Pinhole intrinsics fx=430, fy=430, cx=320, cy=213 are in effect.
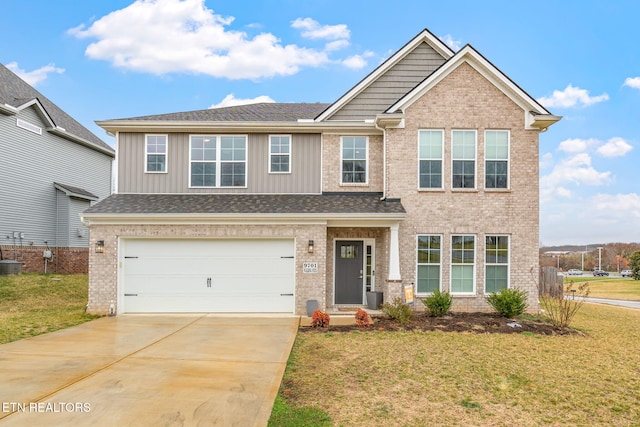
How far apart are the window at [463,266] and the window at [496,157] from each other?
6.42 feet

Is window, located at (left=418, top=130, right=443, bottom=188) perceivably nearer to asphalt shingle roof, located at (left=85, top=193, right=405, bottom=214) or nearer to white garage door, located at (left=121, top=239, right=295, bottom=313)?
asphalt shingle roof, located at (left=85, top=193, right=405, bottom=214)

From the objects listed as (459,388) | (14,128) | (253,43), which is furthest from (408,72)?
(14,128)

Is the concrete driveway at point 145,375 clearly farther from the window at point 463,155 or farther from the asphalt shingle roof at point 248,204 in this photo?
the window at point 463,155

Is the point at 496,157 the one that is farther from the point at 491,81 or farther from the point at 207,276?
the point at 207,276

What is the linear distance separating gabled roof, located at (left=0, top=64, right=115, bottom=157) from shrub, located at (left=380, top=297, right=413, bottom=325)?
19.0m

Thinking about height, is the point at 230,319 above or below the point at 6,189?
below

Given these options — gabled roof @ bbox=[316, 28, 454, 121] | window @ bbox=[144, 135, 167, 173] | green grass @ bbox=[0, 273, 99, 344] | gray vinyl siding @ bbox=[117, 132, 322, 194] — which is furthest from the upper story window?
green grass @ bbox=[0, 273, 99, 344]

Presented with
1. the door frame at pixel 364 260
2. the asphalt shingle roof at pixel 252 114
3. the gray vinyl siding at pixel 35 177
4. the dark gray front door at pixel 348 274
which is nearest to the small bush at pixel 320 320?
the door frame at pixel 364 260

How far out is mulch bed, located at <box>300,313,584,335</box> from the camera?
10.9 meters

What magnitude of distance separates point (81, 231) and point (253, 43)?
49.8 ft

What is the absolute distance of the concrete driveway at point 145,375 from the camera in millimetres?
5371

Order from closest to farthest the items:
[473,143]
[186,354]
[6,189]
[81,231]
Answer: [186,354]
[473,143]
[6,189]
[81,231]

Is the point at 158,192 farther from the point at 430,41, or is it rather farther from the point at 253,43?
the point at 253,43

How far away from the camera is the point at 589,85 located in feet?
68.2
